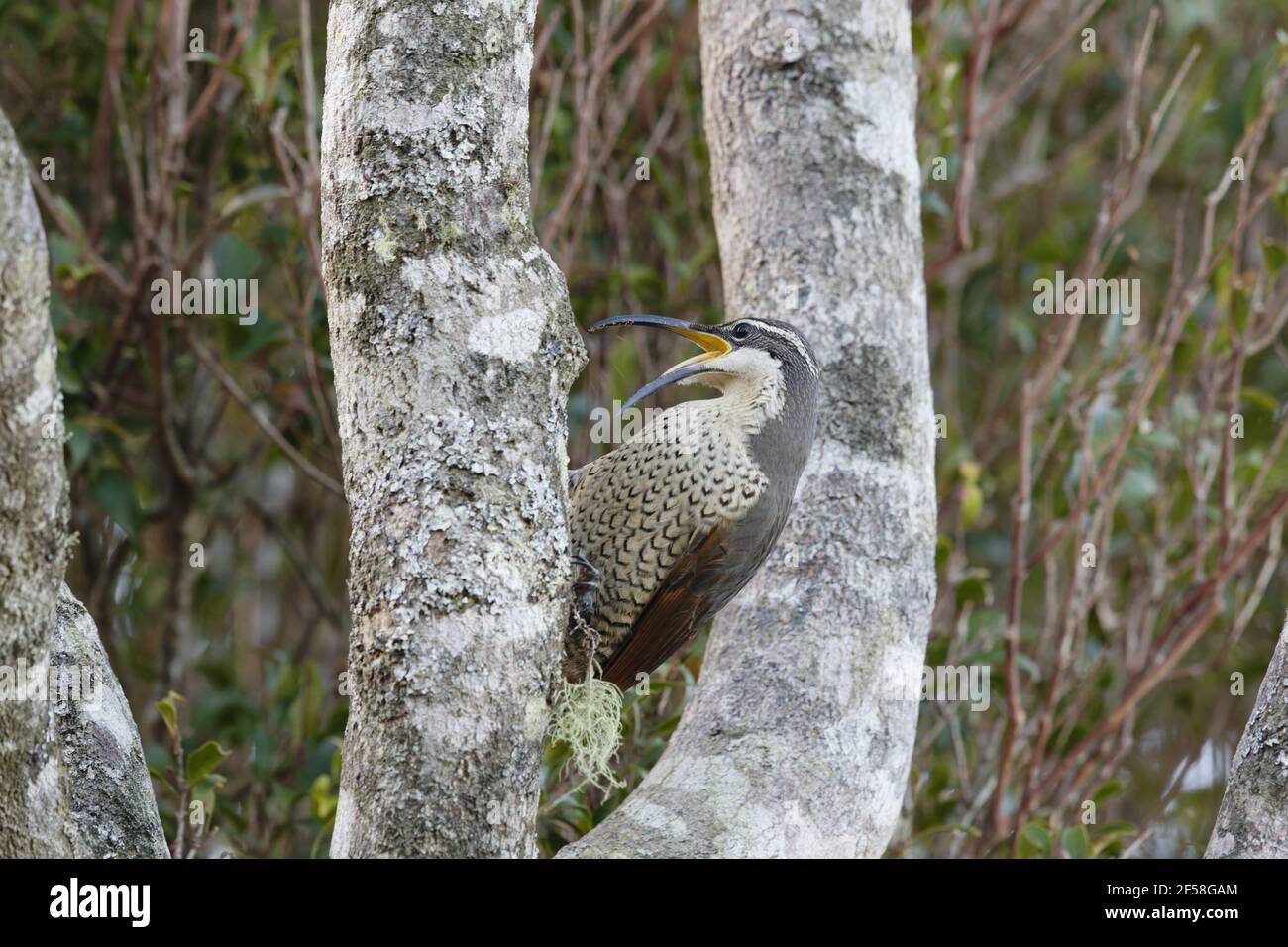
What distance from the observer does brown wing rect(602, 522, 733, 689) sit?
3.05 metres

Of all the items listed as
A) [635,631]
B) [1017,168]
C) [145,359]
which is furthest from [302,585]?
[1017,168]

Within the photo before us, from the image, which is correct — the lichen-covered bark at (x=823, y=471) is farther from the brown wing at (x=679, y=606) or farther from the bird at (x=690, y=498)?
the brown wing at (x=679, y=606)

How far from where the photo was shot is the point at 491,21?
7.07 feet

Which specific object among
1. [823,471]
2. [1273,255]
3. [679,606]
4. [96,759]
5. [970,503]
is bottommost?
[96,759]

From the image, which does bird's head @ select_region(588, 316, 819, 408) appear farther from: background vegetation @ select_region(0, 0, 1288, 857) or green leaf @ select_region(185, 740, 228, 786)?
green leaf @ select_region(185, 740, 228, 786)

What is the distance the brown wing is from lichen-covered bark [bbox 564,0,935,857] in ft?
0.61

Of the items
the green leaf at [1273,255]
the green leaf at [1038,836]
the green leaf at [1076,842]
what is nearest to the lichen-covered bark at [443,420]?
the green leaf at [1076,842]

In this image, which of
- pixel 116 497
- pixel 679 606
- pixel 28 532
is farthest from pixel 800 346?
pixel 116 497

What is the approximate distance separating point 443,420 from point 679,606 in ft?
3.96

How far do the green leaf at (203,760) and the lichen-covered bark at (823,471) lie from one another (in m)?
0.93

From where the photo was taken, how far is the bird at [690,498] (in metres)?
2.95

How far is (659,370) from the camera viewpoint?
4902 mm

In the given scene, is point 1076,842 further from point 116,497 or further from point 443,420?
point 116,497

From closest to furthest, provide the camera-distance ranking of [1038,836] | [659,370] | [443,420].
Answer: [443,420]
[1038,836]
[659,370]
